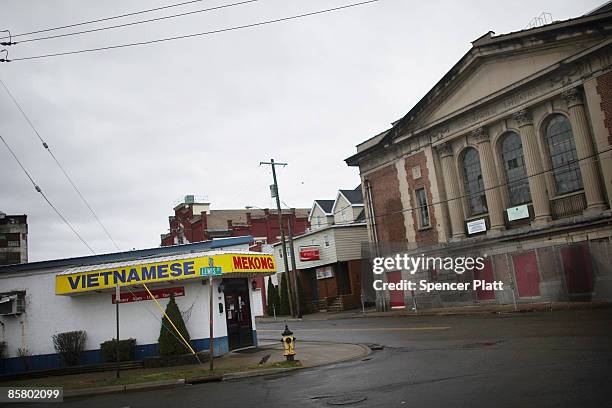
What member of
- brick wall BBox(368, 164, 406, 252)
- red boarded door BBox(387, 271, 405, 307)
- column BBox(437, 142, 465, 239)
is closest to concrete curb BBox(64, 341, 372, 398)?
column BBox(437, 142, 465, 239)

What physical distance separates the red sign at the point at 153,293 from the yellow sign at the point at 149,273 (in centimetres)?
89

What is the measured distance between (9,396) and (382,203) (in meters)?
28.8

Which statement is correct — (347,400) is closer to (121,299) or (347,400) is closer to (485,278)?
(121,299)

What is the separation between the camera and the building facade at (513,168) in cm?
2575

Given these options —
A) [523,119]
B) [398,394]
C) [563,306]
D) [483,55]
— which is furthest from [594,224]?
[398,394]

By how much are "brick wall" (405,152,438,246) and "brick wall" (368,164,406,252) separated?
1173mm

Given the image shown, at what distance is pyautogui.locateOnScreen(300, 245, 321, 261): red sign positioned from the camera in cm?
4688

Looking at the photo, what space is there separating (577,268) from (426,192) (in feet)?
40.2

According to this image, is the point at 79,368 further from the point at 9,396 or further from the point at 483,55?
the point at 483,55

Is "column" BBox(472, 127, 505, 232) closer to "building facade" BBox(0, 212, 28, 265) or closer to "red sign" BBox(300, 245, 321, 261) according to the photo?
"red sign" BBox(300, 245, 321, 261)

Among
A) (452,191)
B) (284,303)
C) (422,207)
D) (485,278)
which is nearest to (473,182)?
(452,191)

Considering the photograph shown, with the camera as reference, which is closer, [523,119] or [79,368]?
[79,368]

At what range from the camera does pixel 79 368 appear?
1877 cm

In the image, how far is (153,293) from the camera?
758 inches
